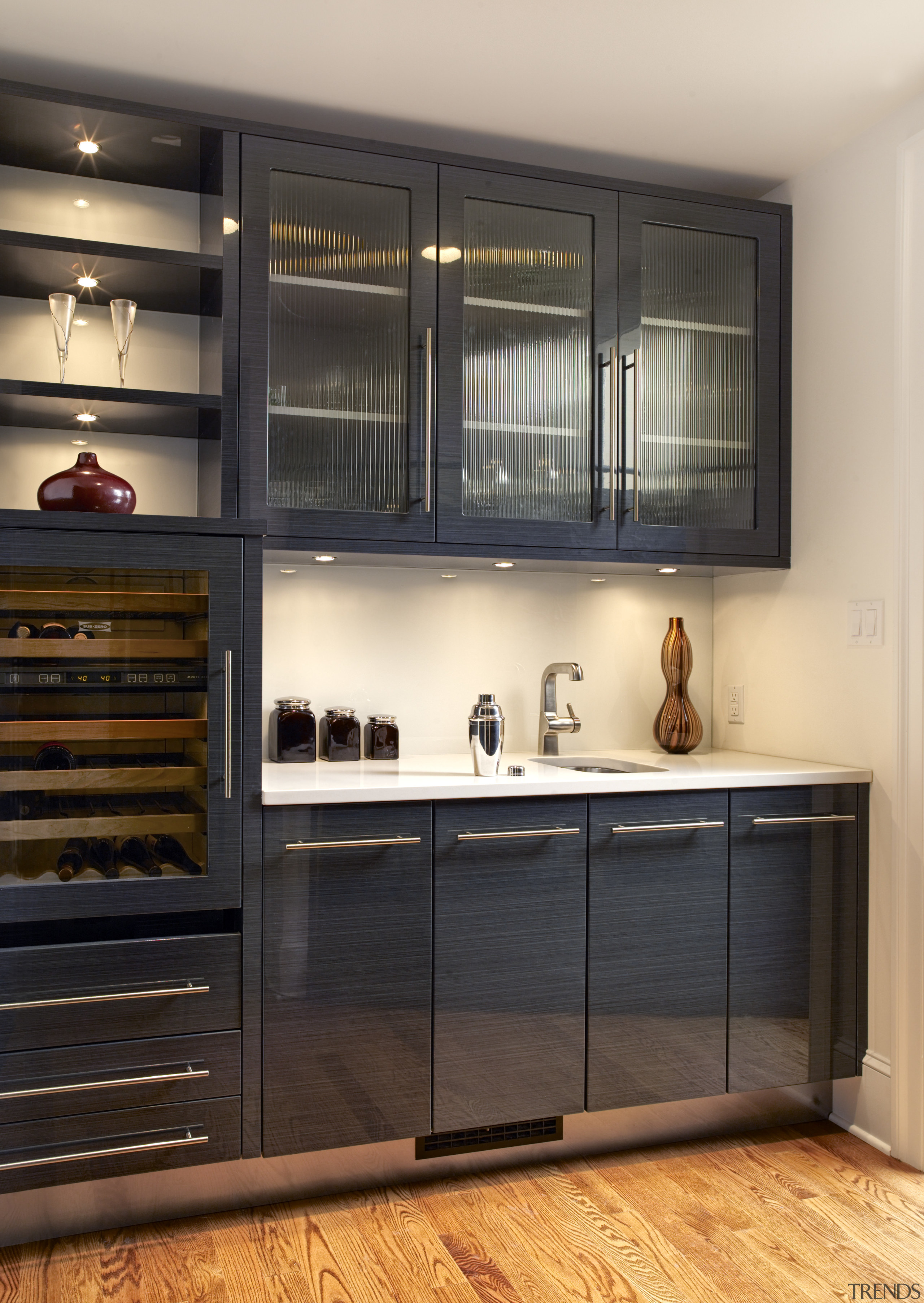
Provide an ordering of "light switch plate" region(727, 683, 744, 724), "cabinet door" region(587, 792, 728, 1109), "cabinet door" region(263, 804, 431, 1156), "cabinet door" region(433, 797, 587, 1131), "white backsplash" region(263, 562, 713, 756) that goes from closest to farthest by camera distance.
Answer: "cabinet door" region(263, 804, 431, 1156)
"cabinet door" region(433, 797, 587, 1131)
"cabinet door" region(587, 792, 728, 1109)
"white backsplash" region(263, 562, 713, 756)
"light switch plate" region(727, 683, 744, 724)

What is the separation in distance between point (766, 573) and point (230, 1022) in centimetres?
191

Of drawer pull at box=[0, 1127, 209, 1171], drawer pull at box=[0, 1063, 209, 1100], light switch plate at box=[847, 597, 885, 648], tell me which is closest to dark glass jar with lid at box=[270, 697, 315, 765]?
drawer pull at box=[0, 1063, 209, 1100]

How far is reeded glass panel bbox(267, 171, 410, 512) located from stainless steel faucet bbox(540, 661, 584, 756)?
2.35 feet

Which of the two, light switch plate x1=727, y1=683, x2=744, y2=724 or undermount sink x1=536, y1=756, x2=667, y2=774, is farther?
light switch plate x1=727, y1=683, x2=744, y2=724

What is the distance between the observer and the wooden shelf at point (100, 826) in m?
1.99

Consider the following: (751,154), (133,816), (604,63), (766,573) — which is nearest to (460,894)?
(133,816)

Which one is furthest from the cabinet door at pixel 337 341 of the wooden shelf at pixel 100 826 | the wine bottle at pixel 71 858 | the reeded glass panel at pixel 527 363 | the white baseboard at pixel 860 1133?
the white baseboard at pixel 860 1133

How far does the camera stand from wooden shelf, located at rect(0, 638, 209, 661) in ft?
6.59

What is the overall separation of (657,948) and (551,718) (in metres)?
0.72

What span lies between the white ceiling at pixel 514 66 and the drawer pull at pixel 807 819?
1736 millimetres

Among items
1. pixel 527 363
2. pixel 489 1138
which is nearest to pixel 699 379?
pixel 527 363

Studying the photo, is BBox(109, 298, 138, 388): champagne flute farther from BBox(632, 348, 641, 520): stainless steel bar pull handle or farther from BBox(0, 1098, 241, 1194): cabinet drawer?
BBox(0, 1098, 241, 1194): cabinet drawer

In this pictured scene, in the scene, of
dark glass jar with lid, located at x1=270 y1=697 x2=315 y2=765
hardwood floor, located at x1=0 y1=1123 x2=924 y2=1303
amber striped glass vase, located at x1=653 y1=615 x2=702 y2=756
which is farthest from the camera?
amber striped glass vase, located at x1=653 y1=615 x2=702 y2=756

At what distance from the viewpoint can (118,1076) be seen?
2023 mm
